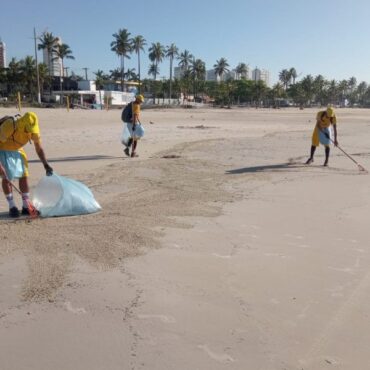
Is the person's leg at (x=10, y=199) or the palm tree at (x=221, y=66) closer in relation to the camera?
the person's leg at (x=10, y=199)

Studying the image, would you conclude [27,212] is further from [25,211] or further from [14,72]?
[14,72]

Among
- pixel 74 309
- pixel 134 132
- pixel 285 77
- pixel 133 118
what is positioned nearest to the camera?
pixel 74 309

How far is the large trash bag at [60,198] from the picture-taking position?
576 centimetres

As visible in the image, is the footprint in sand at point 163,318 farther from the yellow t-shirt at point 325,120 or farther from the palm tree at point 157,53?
the palm tree at point 157,53

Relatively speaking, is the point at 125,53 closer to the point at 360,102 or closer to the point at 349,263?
the point at 349,263

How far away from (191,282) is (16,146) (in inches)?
112

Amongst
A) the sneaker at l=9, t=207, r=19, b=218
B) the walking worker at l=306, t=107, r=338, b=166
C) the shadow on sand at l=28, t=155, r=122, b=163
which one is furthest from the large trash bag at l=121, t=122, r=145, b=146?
the sneaker at l=9, t=207, r=19, b=218

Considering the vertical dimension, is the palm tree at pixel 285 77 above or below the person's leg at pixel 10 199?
above

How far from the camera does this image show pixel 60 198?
18.9 ft

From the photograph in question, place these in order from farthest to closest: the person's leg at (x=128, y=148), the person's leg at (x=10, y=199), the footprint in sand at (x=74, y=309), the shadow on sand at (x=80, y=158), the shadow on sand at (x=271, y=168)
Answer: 1. the person's leg at (x=128, y=148)
2. the shadow on sand at (x=80, y=158)
3. the shadow on sand at (x=271, y=168)
4. the person's leg at (x=10, y=199)
5. the footprint in sand at (x=74, y=309)

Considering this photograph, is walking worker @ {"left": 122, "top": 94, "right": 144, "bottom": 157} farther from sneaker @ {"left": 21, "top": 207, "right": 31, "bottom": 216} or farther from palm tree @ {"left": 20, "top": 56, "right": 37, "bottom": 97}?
palm tree @ {"left": 20, "top": 56, "right": 37, "bottom": 97}

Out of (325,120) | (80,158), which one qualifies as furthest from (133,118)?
(325,120)

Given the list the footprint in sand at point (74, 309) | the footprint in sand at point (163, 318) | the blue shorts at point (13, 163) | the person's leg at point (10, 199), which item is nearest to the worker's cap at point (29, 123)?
the blue shorts at point (13, 163)

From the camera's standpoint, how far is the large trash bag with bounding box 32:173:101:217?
227 inches
